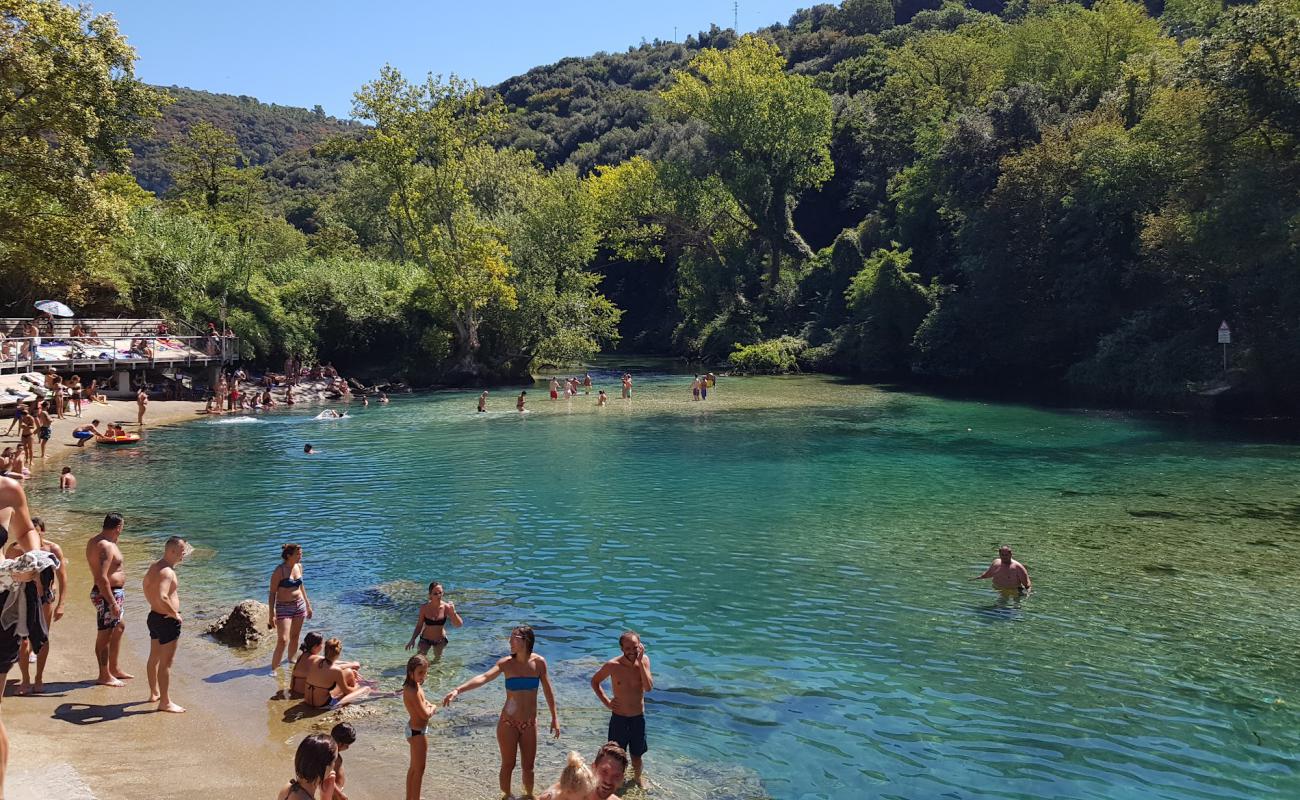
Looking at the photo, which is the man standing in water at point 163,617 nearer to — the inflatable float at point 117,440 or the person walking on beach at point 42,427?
the person walking on beach at point 42,427

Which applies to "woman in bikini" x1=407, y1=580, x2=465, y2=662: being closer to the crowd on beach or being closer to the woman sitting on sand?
the crowd on beach

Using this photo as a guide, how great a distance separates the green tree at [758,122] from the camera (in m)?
66.7

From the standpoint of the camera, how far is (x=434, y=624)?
12.4 meters

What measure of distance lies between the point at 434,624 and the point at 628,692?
14.5 ft

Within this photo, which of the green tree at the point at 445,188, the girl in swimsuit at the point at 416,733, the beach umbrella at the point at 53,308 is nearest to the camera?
the girl in swimsuit at the point at 416,733

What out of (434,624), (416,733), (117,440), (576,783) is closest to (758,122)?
(117,440)

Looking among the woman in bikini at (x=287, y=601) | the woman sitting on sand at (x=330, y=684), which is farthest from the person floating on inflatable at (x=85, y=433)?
the woman sitting on sand at (x=330, y=684)

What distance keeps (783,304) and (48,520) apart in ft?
181

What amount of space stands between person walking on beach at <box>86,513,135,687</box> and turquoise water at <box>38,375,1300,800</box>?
3.17m

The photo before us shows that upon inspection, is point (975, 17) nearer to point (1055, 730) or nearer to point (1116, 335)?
point (1116, 335)

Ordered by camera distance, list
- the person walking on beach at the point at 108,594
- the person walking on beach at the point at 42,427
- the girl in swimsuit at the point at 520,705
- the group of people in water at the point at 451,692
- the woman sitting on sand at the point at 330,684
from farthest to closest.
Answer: the person walking on beach at the point at 42,427 → the woman sitting on sand at the point at 330,684 → the person walking on beach at the point at 108,594 → the girl in swimsuit at the point at 520,705 → the group of people in water at the point at 451,692

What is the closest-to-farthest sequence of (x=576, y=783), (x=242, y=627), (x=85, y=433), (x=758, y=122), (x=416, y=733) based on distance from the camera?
(x=576, y=783)
(x=416, y=733)
(x=242, y=627)
(x=85, y=433)
(x=758, y=122)

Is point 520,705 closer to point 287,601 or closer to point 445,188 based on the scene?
point 287,601

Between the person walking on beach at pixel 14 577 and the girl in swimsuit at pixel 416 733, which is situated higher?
the person walking on beach at pixel 14 577
